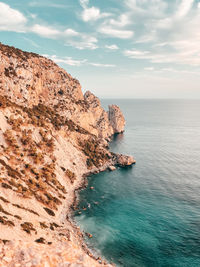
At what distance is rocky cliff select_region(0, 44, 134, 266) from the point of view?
78.4 ft

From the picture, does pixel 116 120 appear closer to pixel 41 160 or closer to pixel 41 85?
pixel 41 85

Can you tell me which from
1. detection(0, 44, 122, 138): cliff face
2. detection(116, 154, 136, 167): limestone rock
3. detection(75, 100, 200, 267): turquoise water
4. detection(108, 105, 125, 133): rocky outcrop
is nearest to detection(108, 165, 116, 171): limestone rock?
detection(75, 100, 200, 267): turquoise water

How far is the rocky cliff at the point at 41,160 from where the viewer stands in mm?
23900

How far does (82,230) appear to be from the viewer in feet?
165

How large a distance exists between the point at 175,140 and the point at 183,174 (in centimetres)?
6528

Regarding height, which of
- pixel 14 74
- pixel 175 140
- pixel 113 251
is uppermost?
pixel 14 74

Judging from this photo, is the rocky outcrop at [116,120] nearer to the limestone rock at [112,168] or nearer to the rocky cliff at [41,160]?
the rocky cliff at [41,160]

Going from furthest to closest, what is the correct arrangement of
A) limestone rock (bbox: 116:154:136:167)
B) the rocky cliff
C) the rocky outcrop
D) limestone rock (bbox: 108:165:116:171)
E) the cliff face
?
the rocky outcrop < limestone rock (bbox: 116:154:136:167) < the cliff face < limestone rock (bbox: 108:165:116:171) < the rocky cliff

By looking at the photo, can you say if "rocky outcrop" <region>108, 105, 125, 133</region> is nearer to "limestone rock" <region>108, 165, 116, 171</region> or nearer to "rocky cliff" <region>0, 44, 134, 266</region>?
"rocky cliff" <region>0, 44, 134, 266</region>

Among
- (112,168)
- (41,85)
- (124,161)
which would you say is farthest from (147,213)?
(41,85)

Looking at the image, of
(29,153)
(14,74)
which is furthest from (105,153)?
(14,74)

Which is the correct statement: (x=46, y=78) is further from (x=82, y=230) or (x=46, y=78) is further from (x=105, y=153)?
(x=82, y=230)

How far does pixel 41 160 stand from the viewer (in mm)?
69375

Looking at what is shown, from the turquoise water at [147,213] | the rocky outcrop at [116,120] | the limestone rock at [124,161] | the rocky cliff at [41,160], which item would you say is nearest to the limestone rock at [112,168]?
the turquoise water at [147,213]
